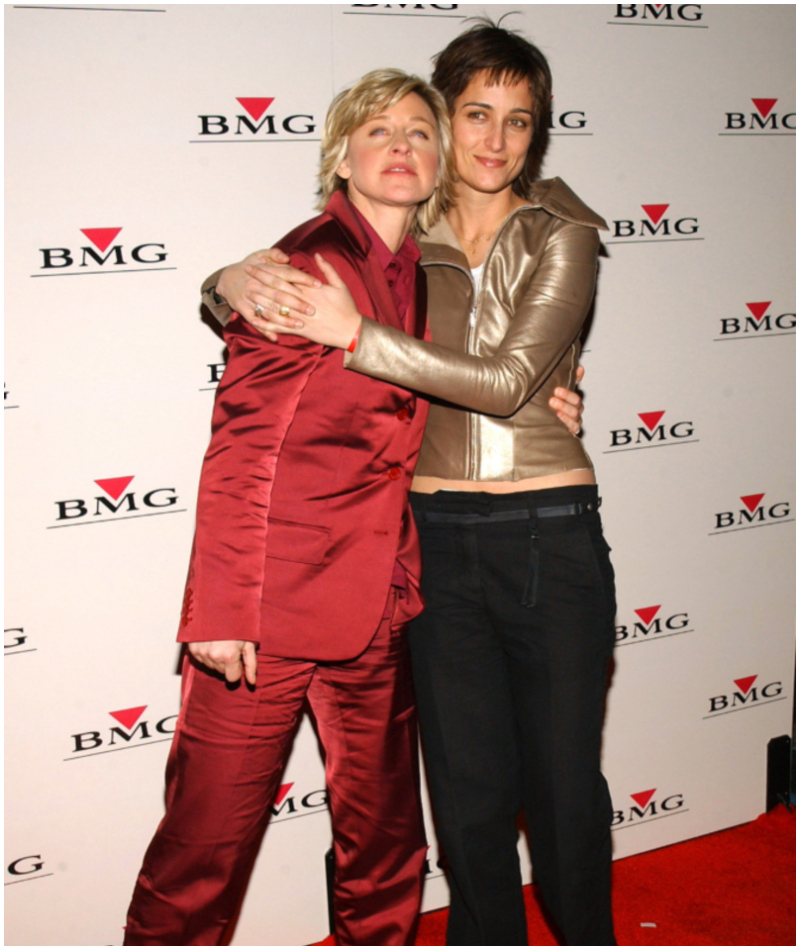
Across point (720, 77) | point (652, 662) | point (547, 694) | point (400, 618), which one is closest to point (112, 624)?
point (400, 618)

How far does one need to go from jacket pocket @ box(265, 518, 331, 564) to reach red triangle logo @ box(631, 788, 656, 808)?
166 centimetres

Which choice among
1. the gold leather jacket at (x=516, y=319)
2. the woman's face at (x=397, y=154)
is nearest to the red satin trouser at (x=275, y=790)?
the gold leather jacket at (x=516, y=319)

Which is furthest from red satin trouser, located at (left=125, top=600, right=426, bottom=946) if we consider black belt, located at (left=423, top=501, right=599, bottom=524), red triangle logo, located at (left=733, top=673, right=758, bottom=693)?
red triangle logo, located at (left=733, top=673, right=758, bottom=693)

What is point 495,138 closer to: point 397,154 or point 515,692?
point 397,154

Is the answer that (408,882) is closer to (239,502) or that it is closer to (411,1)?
(239,502)

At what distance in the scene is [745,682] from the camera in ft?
9.39

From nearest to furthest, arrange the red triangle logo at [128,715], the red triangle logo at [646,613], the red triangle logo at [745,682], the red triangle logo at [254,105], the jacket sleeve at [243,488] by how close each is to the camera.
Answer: the jacket sleeve at [243,488], the red triangle logo at [254,105], the red triangle logo at [128,715], the red triangle logo at [646,613], the red triangle logo at [745,682]

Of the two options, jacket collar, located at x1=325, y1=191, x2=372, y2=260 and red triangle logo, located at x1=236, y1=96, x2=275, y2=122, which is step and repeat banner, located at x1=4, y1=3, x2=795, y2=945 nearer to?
red triangle logo, located at x1=236, y1=96, x2=275, y2=122

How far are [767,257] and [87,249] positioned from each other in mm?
1961

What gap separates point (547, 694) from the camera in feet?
5.82

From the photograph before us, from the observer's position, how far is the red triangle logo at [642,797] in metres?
2.74

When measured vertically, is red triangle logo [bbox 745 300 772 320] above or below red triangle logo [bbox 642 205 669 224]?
below

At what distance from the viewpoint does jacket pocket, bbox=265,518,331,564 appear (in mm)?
1600

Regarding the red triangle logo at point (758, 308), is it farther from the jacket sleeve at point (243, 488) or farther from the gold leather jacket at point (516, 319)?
the jacket sleeve at point (243, 488)
